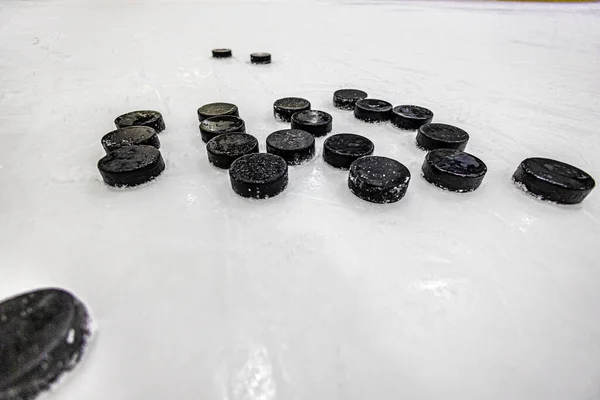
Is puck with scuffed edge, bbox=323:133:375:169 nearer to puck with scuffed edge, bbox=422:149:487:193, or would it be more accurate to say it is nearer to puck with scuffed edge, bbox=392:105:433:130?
puck with scuffed edge, bbox=422:149:487:193

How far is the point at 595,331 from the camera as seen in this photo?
1243mm

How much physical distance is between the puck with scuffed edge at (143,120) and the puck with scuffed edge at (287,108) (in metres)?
1.03

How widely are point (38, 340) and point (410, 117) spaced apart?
9.00ft

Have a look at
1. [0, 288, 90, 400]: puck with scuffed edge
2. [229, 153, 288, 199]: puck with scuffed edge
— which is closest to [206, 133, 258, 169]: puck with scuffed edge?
[229, 153, 288, 199]: puck with scuffed edge

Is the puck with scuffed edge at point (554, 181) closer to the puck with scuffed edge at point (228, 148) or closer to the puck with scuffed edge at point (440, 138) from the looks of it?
the puck with scuffed edge at point (440, 138)

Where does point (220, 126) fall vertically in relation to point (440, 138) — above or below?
below

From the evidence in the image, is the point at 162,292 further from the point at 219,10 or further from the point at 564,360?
the point at 219,10

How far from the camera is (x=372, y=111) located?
9.01ft

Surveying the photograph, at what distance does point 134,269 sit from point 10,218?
94cm

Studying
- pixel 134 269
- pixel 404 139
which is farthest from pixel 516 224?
pixel 134 269

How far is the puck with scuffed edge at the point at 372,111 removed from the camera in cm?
275

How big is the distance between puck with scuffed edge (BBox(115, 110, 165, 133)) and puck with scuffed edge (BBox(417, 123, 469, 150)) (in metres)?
2.20

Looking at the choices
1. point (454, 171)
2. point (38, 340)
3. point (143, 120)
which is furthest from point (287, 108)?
point (38, 340)

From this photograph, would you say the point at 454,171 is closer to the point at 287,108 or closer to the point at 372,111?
the point at 372,111
